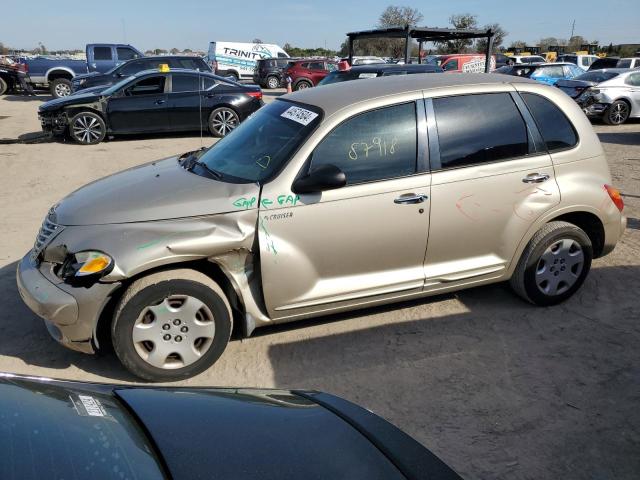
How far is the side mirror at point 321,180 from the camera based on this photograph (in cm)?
329

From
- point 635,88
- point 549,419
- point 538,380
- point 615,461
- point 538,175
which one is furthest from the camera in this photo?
point 635,88

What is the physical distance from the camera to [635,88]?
1358 centimetres

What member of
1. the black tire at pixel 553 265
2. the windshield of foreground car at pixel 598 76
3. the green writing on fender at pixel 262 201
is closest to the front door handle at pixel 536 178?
the black tire at pixel 553 265

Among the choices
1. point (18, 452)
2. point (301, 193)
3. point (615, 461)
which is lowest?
point (615, 461)

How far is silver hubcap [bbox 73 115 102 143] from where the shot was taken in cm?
1101

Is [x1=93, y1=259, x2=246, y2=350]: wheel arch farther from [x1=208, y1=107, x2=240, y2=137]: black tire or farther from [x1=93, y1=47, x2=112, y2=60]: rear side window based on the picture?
[x1=93, y1=47, x2=112, y2=60]: rear side window

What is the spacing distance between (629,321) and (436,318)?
147 cm

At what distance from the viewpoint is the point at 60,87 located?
64.8 feet

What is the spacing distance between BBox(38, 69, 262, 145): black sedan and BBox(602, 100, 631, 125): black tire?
358 inches

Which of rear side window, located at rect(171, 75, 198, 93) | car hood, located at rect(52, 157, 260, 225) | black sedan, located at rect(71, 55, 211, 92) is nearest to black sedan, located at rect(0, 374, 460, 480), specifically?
car hood, located at rect(52, 157, 260, 225)

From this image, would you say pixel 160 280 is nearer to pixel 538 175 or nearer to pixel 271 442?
pixel 271 442

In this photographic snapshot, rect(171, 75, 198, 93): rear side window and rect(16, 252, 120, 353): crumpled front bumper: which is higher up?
rect(171, 75, 198, 93): rear side window

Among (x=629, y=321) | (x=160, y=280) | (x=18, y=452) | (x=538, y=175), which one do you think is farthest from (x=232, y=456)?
(x=629, y=321)

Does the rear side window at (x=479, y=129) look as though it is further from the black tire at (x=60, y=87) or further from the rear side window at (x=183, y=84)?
the black tire at (x=60, y=87)
